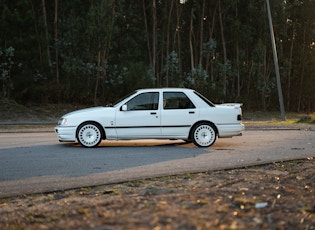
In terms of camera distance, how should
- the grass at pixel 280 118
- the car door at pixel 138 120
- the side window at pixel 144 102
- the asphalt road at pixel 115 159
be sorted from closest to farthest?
the asphalt road at pixel 115 159 → the car door at pixel 138 120 → the side window at pixel 144 102 → the grass at pixel 280 118

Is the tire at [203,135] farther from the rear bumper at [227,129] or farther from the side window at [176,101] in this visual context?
the side window at [176,101]

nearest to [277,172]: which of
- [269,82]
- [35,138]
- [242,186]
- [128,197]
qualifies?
[242,186]

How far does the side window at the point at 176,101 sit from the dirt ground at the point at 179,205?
541 centimetres

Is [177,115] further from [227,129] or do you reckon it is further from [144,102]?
[227,129]

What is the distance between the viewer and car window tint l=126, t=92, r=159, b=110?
13.2 meters

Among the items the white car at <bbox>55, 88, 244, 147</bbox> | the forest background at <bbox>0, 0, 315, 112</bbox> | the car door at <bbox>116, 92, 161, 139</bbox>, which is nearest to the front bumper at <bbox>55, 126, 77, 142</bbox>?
the white car at <bbox>55, 88, 244, 147</bbox>

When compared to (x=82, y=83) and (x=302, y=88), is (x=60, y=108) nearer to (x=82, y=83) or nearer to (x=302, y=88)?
(x=82, y=83)

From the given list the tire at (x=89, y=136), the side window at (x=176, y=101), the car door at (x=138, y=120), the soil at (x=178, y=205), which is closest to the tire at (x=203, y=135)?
the side window at (x=176, y=101)

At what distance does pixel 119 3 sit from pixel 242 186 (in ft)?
113

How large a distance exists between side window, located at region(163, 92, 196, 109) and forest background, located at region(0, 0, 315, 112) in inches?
778

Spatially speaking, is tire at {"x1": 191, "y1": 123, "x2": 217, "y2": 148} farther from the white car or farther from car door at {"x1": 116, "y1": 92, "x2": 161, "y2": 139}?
car door at {"x1": 116, "y1": 92, "x2": 161, "y2": 139}

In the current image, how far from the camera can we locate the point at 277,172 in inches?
335

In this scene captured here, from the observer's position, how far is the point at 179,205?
17.8 ft

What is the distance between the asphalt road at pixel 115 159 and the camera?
27.2ft
